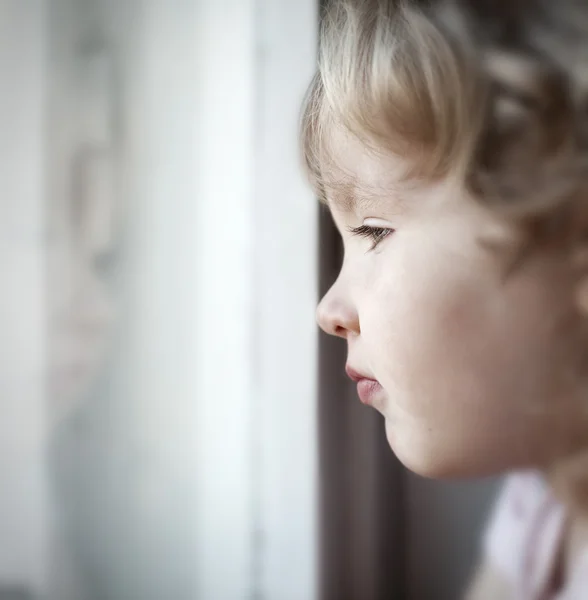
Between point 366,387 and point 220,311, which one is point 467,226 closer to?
point 366,387

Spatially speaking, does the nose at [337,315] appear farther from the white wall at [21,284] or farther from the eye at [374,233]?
the white wall at [21,284]

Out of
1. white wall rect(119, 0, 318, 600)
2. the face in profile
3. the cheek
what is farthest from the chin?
the face in profile

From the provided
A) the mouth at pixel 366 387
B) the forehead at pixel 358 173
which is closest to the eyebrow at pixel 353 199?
the forehead at pixel 358 173

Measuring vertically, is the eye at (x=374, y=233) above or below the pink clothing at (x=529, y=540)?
above

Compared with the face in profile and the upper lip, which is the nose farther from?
the face in profile

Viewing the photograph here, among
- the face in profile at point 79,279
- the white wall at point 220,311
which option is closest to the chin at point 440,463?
the white wall at point 220,311

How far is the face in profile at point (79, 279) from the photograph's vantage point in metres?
0.48

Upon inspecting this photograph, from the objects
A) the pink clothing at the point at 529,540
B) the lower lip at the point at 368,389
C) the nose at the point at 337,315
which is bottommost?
the pink clothing at the point at 529,540

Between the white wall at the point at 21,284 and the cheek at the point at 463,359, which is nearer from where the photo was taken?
the cheek at the point at 463,359

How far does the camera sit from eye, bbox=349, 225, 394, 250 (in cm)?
38

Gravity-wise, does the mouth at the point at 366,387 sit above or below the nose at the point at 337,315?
below

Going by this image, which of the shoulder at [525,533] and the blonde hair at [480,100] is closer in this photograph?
the blonde hair at [480,100]

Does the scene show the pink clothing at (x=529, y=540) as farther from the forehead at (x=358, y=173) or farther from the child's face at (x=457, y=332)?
the forehead at (x=358, y=173)

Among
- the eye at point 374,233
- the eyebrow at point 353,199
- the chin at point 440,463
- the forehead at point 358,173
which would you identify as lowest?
the chin at point 440,463
